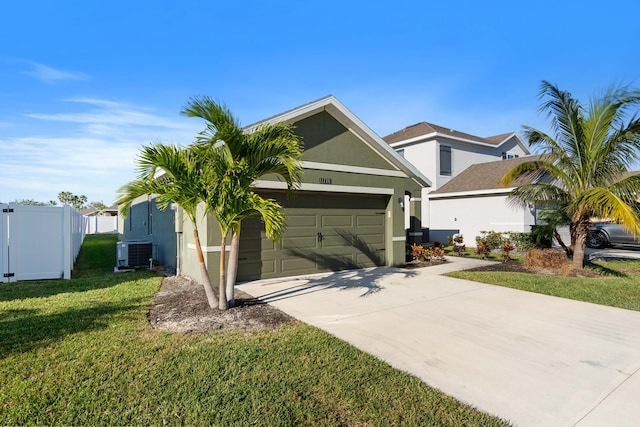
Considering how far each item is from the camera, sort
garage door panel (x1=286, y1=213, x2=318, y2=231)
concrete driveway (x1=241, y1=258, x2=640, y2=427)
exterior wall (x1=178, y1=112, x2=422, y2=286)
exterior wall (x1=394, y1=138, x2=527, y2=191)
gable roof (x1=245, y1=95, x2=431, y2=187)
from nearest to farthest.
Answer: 1. concrete driveway (x1=241, y1=258, x2=640, y2=427)
2. exterior wall (x1=178, y1=112, x2=422, y2=286)
3. gable roof (x1=245, y1=95, x2=431, y2=187)
4. garage door panel (x1=286, y1=213, x2=318, y2=231)
5. exterior wall (x1=394, y1=138, x2=527, y2=191)

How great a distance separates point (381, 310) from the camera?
583 centimetres

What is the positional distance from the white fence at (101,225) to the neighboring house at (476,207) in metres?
34.4

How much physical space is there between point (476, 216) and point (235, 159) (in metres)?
15.3

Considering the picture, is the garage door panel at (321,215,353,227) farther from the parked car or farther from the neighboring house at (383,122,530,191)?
the parked car

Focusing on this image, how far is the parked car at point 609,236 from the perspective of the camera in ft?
53.1

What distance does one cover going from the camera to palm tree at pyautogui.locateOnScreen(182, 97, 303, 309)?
16.3 ft

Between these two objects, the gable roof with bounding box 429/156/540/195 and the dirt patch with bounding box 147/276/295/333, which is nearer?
the dirt patch with bounding box 147/276/295/333


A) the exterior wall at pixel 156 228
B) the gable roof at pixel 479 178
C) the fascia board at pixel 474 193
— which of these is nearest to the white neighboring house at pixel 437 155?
the fascia board at pixel 474 193

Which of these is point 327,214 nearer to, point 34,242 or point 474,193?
point 34,242

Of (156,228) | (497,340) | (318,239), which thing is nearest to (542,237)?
(318,239)

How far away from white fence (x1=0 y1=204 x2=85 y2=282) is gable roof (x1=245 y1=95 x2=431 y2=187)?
548 centimetres

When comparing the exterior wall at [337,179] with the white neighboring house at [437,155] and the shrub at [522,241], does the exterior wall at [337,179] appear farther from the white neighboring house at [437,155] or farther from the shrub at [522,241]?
the white neighboring house at [437,155]

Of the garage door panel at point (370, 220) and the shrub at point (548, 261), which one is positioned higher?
the garage door panel at point (370, 220)

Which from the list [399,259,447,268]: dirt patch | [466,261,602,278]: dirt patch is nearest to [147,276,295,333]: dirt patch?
[399,259,447,268]: dirt patch
